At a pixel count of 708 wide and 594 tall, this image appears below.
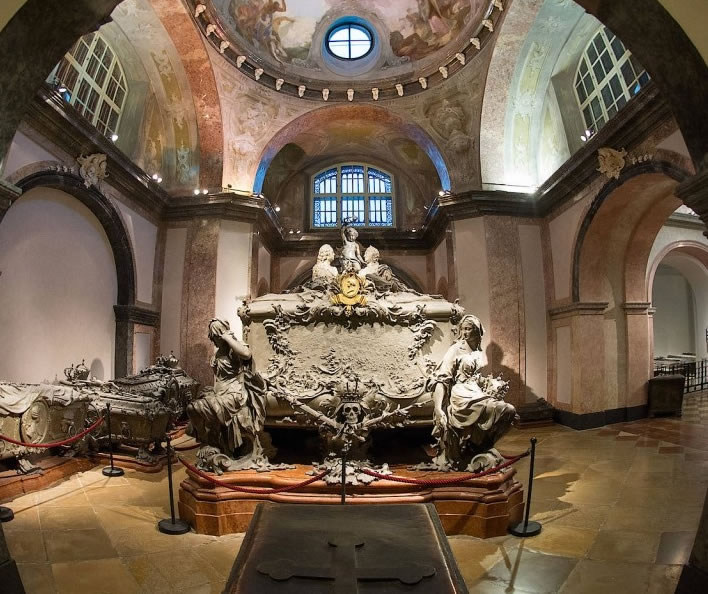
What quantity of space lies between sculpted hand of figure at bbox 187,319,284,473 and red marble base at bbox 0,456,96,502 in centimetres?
207

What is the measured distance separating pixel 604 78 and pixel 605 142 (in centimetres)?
215

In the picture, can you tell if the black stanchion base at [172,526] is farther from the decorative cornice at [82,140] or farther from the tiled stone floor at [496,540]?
the decorative cornice at [82,140]

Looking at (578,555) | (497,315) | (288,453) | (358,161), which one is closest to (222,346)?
(288,453)

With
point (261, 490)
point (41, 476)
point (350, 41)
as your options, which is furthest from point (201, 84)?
point (261, 490)

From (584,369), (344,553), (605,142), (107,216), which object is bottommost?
(344,553)

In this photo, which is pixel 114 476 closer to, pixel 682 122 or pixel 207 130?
pixel 682 122

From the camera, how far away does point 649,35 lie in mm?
3371

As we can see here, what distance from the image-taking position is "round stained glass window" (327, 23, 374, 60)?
1323 centimetres

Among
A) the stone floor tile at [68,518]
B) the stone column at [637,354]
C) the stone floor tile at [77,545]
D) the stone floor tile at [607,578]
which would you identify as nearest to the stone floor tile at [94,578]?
the stone floor tile at [77,545]

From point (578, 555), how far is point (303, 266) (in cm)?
1251

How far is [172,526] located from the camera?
14.2 ft

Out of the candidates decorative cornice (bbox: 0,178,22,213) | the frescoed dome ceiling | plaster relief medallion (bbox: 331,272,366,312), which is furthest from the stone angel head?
the frescoed dome ceiling

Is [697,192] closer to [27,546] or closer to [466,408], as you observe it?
[466,408]

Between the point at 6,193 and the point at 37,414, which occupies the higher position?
the point at 6,193
